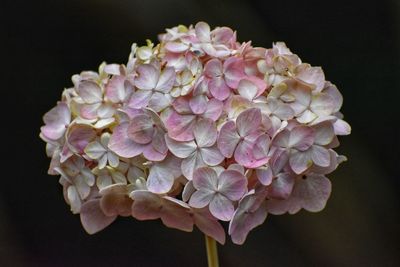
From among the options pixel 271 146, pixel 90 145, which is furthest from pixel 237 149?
pixel 90 145

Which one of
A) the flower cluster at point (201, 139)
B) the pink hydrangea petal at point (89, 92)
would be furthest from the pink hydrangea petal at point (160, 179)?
the pink hydrangea petal at point (89, 92)

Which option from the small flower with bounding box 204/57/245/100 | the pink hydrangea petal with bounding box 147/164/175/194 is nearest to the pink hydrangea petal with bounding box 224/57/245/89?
the small flower with bounding box 204/57/245/100

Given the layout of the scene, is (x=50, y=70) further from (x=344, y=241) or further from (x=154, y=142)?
(x=154, y=142)

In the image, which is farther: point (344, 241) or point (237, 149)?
point (344, 241)

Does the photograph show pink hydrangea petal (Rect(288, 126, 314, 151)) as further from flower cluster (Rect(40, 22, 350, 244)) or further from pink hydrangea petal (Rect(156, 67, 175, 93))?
pink hydrangea petal (Rect(156, 67, 175, 93))

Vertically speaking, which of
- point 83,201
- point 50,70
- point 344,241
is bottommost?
point 344,241

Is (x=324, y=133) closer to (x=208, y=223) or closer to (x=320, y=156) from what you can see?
(x=320, y=156)
